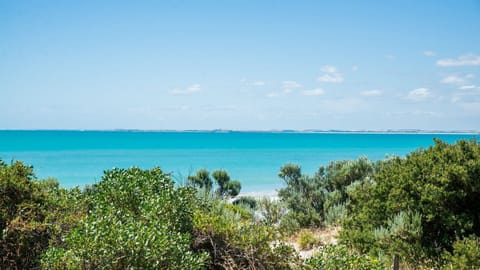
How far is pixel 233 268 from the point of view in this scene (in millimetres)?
5566

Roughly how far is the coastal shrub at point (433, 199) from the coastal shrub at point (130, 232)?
351cm

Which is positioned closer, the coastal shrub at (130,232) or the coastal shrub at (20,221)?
the coastal shrub at (130,232)

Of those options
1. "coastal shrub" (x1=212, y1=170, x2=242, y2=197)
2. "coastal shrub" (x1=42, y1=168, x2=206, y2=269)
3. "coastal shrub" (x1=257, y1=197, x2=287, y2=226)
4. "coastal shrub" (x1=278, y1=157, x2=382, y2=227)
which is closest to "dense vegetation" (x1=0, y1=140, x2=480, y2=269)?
"coastal shrub" (x1=42, y1=168, x2=206, y2=269)

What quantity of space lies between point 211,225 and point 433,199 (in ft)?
11.2

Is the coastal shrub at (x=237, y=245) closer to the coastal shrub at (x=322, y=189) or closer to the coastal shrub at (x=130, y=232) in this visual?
the coastal shrub at (x=130, y=232)

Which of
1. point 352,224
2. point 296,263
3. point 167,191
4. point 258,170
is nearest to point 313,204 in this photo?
point 352,224

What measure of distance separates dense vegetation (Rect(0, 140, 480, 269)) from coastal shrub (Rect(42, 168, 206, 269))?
0.04 ft

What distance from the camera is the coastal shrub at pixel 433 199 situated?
6.95 meters

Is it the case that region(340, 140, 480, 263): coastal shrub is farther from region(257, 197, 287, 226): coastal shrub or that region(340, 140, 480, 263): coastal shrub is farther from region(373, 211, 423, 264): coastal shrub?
region(257, 197, 287, 226): coastal shrub

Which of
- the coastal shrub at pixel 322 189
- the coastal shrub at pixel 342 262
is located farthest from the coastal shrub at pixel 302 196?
the coastal shrub at pixel 342 262

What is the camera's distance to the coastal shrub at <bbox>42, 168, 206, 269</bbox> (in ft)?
13.5

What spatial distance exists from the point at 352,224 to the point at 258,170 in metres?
38.1

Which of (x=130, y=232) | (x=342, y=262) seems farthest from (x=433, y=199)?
(x=130, y=232)

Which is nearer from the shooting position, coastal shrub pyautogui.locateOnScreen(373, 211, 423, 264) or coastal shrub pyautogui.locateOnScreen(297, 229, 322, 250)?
coastal shrub pyautogui.locateOnScreen(373, 211, 423, 264)
